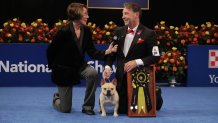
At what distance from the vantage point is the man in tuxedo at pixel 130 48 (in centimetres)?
500

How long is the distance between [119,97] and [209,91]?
2630 mm

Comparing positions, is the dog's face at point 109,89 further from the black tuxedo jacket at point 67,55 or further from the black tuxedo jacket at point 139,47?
the black tuxedo jacket at point 67,55

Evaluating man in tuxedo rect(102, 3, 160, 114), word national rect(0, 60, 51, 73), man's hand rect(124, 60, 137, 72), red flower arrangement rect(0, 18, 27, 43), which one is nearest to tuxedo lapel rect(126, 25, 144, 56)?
man in tuxedo rect(102, 3, 160, 114)

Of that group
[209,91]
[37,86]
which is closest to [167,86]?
[209,91]

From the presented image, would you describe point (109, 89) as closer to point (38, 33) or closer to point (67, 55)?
point (67, 55)

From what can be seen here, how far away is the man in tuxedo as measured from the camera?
197 inches

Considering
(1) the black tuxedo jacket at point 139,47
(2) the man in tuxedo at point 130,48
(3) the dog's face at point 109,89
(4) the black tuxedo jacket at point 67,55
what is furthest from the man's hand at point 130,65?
(4) the black tuxedo jacket at point 67,55

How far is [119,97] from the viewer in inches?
205

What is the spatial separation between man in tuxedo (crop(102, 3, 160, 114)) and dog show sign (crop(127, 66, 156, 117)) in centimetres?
10

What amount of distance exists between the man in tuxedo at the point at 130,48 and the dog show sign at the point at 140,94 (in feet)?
0.34

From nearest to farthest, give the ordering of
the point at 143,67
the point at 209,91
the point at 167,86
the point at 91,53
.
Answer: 1. the point at 143,67
2. the point at 91,53
3. the point at 209,91
4. the point at 167,86

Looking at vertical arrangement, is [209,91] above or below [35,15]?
below

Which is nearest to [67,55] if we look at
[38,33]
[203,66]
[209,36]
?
[38,33]

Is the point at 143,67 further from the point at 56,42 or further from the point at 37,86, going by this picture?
the point at 37,86
